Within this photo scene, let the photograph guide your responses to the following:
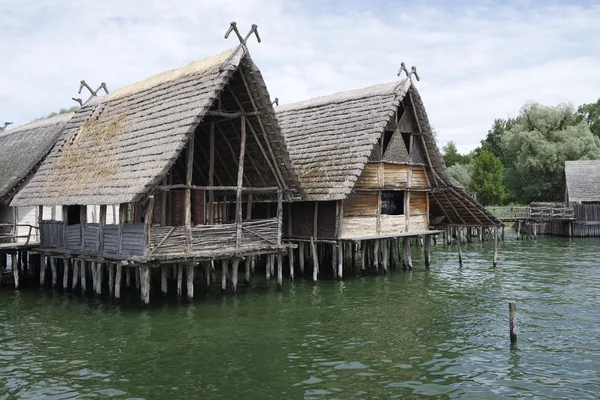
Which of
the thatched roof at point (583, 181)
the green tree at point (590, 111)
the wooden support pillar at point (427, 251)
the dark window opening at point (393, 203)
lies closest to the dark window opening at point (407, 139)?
the dark window opening at point (393, 203)

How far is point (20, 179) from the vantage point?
23.5 m

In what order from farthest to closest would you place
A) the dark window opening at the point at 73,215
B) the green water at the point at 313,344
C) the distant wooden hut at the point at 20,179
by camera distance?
the distant wooden hut at the point at 20,179 < the dark window opening at the point at 73,215 < the green water at the point at 313,344

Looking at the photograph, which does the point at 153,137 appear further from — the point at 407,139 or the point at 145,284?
the point at 407,139

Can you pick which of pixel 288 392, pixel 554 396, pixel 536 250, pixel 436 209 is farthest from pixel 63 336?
pixel 536 250

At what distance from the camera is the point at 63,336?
14.4m

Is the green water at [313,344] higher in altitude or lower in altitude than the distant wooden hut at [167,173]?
lower

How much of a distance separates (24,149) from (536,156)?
46.9 m

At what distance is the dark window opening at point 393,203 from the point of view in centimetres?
2558

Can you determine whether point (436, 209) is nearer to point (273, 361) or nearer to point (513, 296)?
point (513, 296)

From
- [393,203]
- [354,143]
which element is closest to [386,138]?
[354,143]

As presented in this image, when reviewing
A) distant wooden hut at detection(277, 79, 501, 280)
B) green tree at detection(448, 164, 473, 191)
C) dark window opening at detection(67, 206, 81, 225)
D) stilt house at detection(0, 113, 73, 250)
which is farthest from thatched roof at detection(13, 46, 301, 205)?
green tree at detection(448, 164, 473, 191)

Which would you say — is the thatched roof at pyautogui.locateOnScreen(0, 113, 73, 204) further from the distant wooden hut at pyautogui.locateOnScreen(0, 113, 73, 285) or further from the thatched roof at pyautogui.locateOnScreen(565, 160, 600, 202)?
the thatched roof at pyautogui.locateOnScreen(565, 160, 600, 202)

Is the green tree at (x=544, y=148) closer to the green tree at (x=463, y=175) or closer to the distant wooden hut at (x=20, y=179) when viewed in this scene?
the green tree at (x=463, y=175)

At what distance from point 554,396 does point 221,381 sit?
5.95 m
